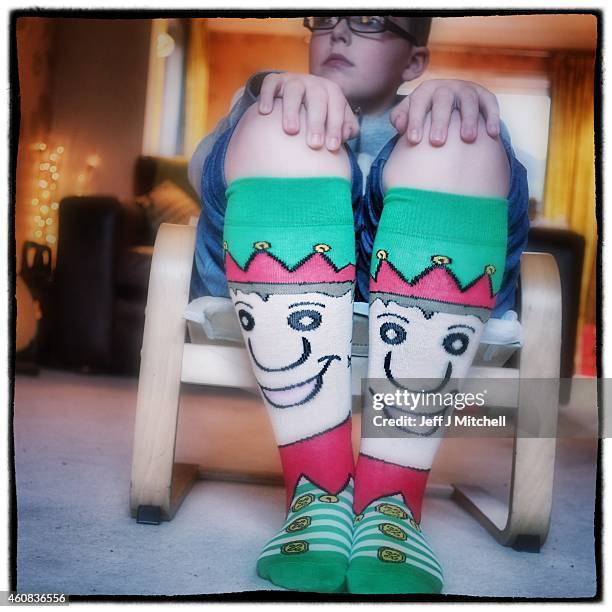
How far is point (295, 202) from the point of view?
1.76 feet

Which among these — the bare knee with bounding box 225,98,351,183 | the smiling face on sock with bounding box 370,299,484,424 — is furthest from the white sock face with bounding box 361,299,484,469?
the bare knee with bounding box 225,98,351,183

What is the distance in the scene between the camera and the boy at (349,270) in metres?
0.53

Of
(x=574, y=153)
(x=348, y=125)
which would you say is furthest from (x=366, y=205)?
(x=574, y=153)

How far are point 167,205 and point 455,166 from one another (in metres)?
0.28

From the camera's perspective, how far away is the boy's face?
62cm

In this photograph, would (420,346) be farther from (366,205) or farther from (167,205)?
(167,205)

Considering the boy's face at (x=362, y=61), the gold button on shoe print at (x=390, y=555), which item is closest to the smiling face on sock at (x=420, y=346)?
the gold button on shoe print at (x=390, y=555)

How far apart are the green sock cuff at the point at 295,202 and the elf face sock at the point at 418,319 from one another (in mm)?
35

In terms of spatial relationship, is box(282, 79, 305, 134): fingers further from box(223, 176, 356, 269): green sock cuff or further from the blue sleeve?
the blue sleeve

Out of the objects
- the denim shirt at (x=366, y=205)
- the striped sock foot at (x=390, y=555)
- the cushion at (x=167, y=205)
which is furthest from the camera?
the cushion at (x=167, y=205)

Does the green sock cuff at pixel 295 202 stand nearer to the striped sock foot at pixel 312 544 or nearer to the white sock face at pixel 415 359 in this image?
the white sock face at pixel 415 359

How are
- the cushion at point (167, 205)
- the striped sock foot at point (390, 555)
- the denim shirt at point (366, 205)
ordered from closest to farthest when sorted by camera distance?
1. the striped sock foot at point (390, 555)
2. the denim shirt at point (366, 205)
3. the cushion at point (167, 205)

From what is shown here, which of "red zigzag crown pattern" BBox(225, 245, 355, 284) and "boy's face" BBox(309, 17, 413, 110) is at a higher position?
"boy's face" BBox(309, 17, 413, 110)

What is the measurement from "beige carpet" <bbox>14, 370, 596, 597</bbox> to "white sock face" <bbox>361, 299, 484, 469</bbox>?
75mm
